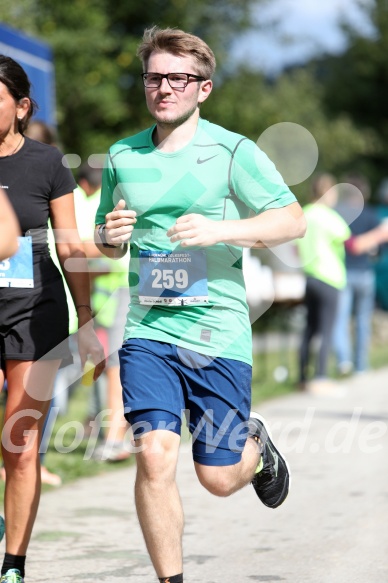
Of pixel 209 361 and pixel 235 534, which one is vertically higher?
pixel 209 361

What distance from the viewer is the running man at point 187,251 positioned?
3.87 metres

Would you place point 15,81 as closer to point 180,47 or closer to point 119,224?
point 180,47

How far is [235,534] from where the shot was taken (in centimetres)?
534

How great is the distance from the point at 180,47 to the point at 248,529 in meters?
2.53

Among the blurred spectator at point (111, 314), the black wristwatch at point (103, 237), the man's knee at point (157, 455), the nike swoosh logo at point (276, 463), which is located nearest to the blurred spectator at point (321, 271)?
the blurred spectator at point (111, 314)

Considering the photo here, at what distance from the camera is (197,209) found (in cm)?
389

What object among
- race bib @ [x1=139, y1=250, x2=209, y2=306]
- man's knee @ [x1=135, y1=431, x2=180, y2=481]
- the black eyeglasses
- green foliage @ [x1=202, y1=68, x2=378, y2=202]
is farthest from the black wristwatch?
green foliage @ [x1=202, y1=68, x2=378, y2=202]

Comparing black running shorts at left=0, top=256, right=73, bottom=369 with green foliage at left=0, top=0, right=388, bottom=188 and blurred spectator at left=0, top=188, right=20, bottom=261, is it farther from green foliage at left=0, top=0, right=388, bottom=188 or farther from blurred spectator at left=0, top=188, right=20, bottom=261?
green foliage at left=0, top=0, right=388, bottom=188

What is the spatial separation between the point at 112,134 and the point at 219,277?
66.9 ft

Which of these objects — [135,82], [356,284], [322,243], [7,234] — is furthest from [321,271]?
[135,82]

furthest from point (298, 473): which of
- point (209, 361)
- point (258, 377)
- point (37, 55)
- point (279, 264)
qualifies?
point (279, 264)

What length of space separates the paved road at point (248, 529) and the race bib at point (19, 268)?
120 centimetres

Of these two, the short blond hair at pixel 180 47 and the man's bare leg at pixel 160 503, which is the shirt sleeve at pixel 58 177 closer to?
the short blond hair at pixel 180 47

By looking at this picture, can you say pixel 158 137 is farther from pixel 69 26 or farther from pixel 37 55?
pixel 69 26
